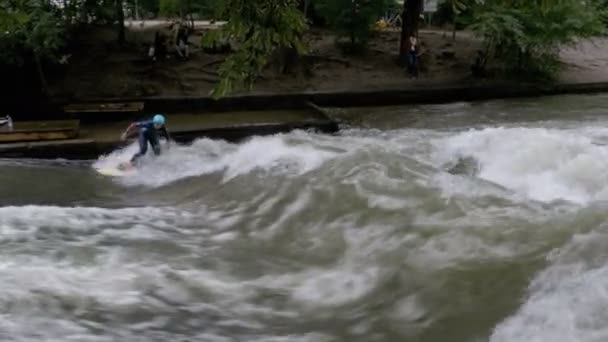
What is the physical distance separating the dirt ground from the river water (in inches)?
226

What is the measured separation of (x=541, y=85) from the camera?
22.7 metres

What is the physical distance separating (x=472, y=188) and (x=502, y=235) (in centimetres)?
225

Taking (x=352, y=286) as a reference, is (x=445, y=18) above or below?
above

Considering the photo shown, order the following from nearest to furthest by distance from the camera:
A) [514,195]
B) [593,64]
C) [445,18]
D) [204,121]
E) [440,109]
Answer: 1. [514,195]
2. [204,121]
3. [440,109]
4. [593,64]
5. [445,18]

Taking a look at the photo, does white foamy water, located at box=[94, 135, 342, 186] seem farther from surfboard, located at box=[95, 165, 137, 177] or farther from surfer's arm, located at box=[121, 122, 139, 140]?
surfer's arm, located at box=[121, 122, 139, 140]

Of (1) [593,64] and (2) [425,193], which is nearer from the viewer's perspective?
(2) [425,193]

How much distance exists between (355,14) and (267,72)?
13.2 feet

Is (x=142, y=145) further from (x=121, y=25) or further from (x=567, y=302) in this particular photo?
(x=567, y=302)

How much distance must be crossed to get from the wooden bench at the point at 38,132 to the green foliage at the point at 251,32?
13.2 metres

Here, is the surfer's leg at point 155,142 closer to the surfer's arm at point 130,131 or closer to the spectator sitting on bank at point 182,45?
the surfer's arm at point 130,131

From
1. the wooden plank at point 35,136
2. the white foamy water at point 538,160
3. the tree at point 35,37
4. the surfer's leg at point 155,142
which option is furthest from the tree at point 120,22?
the white foamy water at point 538,160

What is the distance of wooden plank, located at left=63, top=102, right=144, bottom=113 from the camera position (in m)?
18.2

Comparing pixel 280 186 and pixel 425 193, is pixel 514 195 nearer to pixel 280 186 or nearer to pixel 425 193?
pixel 425 193

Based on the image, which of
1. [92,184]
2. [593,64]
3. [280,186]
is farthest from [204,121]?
[593,64]
